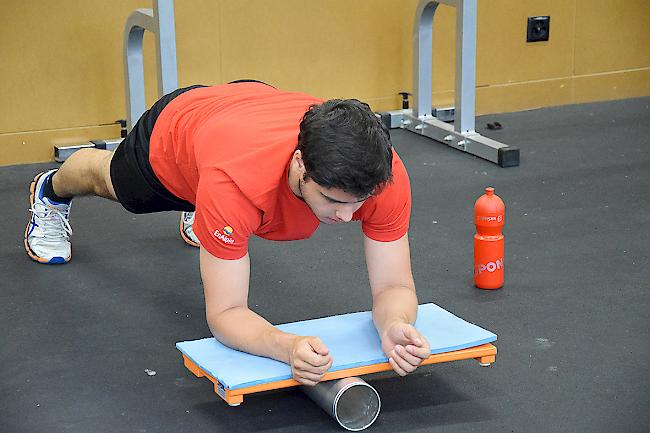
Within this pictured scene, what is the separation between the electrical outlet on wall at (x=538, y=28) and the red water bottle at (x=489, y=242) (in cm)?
228

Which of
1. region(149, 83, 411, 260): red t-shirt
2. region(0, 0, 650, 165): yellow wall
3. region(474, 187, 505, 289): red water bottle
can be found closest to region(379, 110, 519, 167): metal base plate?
region(0, 0, 650, 165): yellow wall

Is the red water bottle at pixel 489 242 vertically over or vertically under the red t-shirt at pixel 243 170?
under

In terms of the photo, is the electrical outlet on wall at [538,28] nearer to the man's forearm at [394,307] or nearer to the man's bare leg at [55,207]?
the man's bare leg at [55,207]

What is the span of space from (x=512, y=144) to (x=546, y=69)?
30.8 inches

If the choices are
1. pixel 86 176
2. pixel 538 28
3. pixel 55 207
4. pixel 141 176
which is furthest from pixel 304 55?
pixel 141 176

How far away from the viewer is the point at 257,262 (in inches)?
118

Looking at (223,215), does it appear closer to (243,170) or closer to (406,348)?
(243,170)

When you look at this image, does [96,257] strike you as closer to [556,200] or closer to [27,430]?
[27,430]

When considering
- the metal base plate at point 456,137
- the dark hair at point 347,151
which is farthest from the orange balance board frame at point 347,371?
the metal base plate at point 456,137

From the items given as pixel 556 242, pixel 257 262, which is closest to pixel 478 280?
pixel 556 242

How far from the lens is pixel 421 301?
8.75 ft

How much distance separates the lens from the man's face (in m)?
1.76

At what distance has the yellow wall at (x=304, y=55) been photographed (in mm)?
3982

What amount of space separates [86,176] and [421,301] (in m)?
0.93
